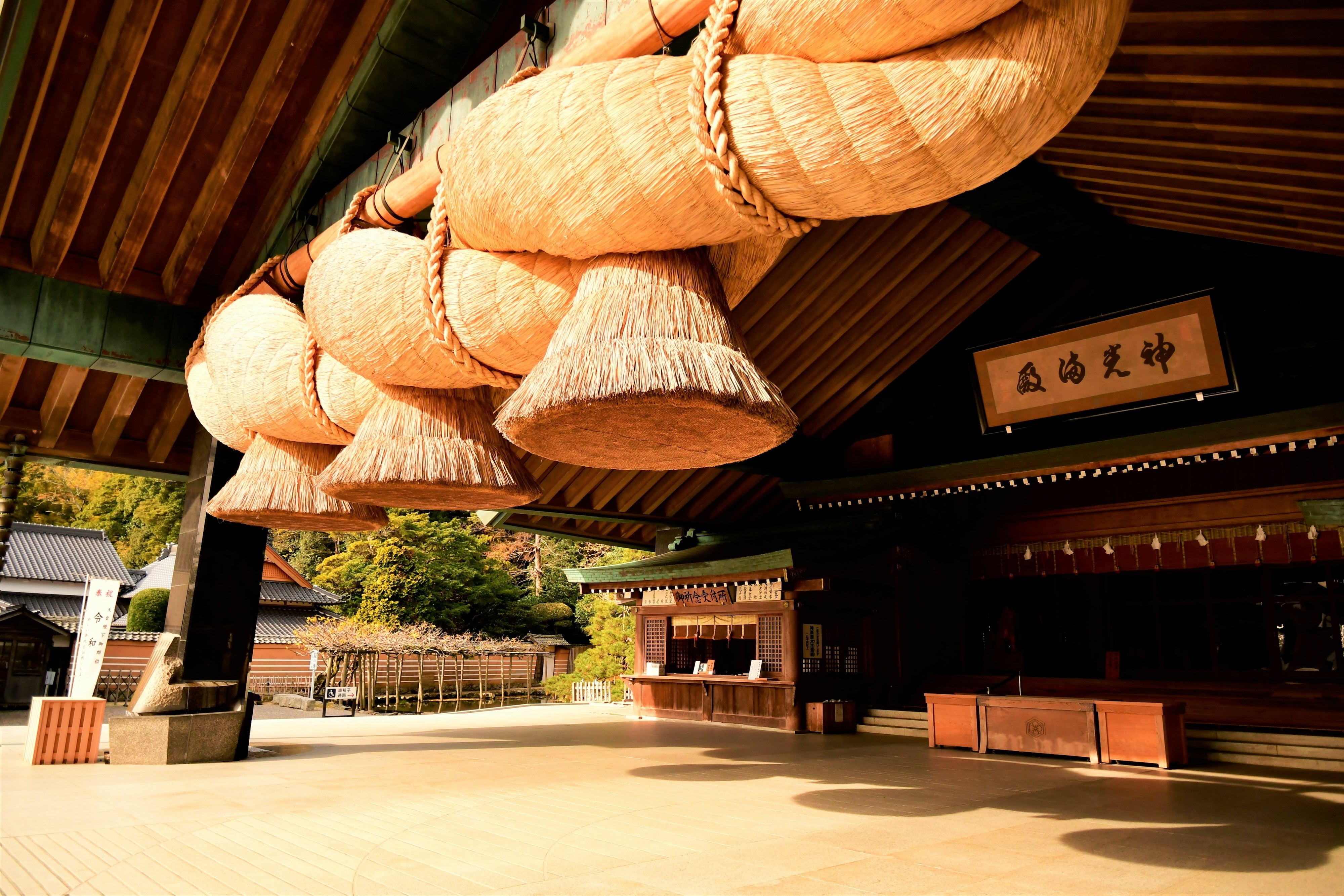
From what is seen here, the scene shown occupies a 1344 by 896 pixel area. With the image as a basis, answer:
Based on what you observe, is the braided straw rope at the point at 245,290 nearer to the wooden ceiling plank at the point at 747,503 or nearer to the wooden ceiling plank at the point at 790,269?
the wooden ceiling plank at the point at 790,269

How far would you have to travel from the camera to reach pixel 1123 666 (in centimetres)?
1097

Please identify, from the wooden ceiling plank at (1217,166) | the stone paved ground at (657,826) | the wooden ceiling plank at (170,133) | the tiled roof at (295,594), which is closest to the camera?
the stone paved ground at (657,826)

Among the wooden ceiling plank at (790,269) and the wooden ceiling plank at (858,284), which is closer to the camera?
the wooden ceiling plank at (790,269)

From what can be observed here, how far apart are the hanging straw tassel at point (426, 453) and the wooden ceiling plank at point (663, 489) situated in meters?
8.67

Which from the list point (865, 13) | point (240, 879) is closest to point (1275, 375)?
point (865, 13)

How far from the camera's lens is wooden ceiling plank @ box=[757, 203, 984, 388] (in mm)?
8273

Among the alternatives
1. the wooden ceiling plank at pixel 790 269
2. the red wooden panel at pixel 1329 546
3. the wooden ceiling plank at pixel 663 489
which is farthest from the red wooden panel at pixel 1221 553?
the wooden ceiling plank at pixel 663 489

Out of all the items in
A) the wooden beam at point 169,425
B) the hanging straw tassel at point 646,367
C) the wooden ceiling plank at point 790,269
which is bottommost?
the hanging straw tassel at point 646,367

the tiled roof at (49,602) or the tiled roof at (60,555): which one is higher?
the tiled roof at (60,555)

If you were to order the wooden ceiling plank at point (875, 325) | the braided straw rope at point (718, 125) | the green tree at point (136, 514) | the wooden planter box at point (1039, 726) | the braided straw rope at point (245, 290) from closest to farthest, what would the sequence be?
1. the braided straw rope at point (718, 125)
2. the braided straw rope at point (245, 290)
3. the wooden planter box at point (1039, 726)
4. the wooden ceiling plank at point (875, 325)
5. the green tree at point (136, 514)

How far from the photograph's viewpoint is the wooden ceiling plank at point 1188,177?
5227mm

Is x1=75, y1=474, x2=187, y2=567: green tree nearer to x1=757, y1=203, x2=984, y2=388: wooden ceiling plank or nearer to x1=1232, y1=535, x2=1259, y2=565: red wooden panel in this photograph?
x1=757, y1=203, x2=984, y2=388: wooden ceiling plank

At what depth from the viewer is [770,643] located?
11.0 meters

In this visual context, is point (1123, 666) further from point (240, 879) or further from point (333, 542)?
point (333, 542)
